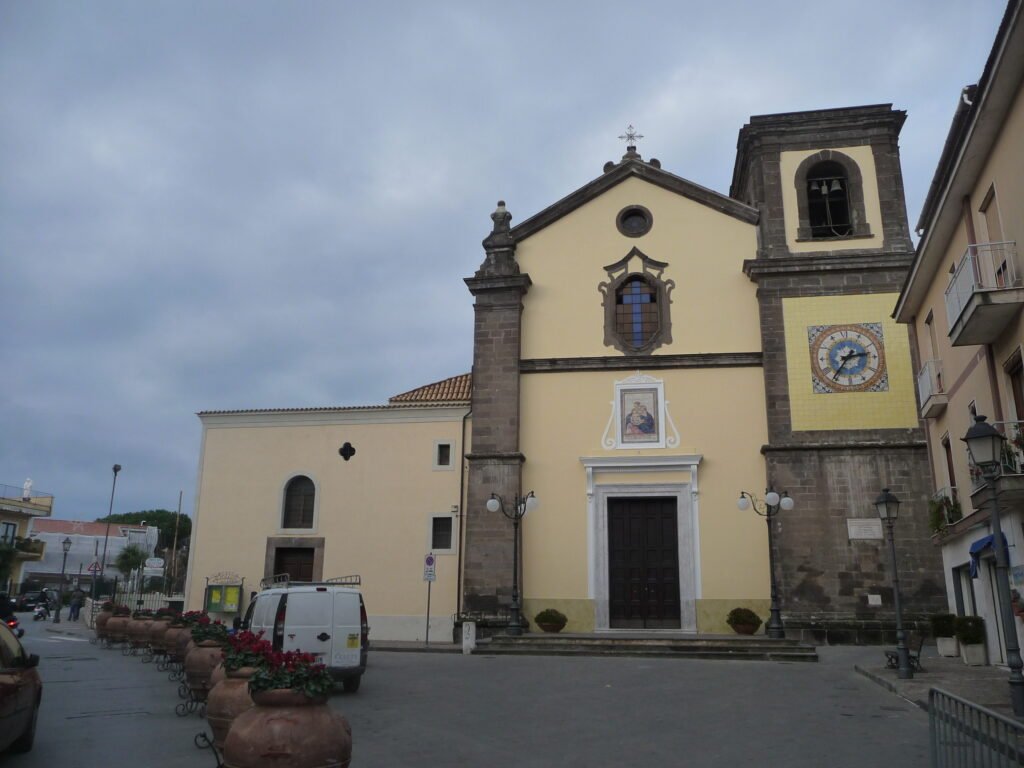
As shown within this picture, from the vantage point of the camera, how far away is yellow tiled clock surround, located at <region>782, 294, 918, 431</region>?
22.0m

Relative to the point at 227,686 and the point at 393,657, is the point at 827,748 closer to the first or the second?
the point at 227,686

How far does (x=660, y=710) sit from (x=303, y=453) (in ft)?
56.7

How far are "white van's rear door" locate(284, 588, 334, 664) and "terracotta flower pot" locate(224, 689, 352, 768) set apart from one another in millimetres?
7319

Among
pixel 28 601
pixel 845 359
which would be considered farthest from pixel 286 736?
pixel 28 601

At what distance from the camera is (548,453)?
23688 mm

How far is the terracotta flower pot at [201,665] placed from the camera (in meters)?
10.5

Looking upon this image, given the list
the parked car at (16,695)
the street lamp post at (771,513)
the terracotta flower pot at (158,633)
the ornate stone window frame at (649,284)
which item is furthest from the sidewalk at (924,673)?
the ornate stone window frame at (649,284)

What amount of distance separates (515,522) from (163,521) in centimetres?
8184

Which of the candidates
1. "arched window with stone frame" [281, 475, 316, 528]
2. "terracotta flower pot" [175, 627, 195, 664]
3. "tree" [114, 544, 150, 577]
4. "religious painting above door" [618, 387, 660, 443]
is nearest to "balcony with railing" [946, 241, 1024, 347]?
"religious painting above door" [618, 387, 660, 443]

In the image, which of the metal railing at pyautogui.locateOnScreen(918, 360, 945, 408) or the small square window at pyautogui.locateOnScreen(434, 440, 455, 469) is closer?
the metal railing at pyautogui.locateOnScreen(918, 360, 945, 408)

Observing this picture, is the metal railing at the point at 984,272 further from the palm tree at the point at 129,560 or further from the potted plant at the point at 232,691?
the palm tree at the point at 129,560

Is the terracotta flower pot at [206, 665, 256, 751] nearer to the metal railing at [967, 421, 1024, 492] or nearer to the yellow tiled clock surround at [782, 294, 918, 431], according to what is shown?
the metal railing at [967, 421, 1024, 492]

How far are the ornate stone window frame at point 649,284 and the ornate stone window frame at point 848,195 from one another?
395 cm

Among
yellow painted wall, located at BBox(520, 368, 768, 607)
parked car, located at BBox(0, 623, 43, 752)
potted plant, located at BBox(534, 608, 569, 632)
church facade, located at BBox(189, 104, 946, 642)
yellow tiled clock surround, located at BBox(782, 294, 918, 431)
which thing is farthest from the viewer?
yellow painted wall, located at BBox(520, 368, 768, 607)
